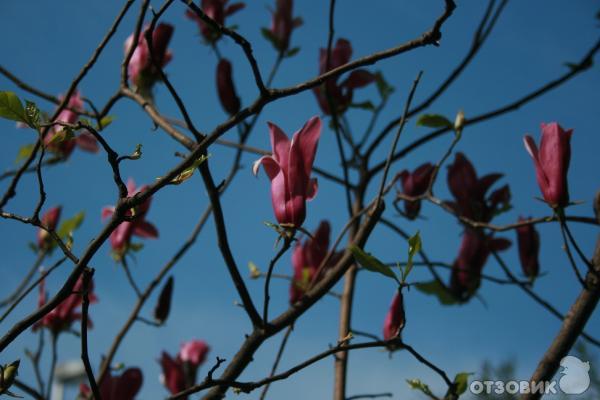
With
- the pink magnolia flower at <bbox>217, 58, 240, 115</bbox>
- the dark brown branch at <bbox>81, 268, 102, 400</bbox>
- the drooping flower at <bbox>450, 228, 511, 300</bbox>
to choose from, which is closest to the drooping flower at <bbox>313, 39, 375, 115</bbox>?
the pink magnolia flower at <bbox>217, 58, 240, 115</bbox>

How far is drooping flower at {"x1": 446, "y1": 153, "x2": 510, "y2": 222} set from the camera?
137cm

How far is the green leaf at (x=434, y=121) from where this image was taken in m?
1.12

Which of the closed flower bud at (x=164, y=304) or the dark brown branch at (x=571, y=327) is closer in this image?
the dark brown branch at (x=571, y=327)

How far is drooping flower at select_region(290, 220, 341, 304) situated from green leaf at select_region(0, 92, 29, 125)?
0.74 meters

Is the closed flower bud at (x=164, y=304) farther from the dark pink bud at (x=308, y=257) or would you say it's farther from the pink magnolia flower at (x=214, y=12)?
the pink magnolia flower at (x=214, y=12)

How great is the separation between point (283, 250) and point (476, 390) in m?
0.41

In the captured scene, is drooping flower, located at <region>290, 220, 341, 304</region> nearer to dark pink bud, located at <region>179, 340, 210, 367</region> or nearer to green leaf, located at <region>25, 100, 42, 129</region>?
dark pink bud, located at <region>179, 340, 210, 367</region>

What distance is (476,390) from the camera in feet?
3.04

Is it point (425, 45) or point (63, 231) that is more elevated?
point (63, 231)

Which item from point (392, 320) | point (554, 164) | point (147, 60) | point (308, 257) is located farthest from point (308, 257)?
point (147, 60)

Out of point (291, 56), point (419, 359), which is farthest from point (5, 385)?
point (291, 56)

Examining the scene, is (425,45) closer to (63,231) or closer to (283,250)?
(283,250)

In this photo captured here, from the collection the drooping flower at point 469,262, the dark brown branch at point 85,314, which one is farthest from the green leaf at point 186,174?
the drooping flower at point 469,262

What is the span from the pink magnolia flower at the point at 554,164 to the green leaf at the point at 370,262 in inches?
15.7
